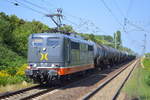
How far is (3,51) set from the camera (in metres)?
24.2

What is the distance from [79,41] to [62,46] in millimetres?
3293

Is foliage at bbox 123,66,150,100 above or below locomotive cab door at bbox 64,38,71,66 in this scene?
below

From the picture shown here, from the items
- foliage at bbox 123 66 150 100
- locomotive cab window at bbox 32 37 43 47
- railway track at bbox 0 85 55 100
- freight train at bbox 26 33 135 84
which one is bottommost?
foliage at bbox 123 66 150 100

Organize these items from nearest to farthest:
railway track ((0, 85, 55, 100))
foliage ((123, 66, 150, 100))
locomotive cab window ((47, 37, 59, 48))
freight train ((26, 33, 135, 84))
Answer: railway track ((0, 85, 55, 100))
foliage ((123, 66, 150, 100))
freight train ((26, 33, 135, 84))
locomotive cab window ((47, 37, 59, 48))

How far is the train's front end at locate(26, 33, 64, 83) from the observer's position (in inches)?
592

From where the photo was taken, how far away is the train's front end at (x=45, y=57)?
15.0 metres

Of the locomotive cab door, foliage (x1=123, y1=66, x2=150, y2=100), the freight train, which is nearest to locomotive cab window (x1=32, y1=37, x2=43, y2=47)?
the freight train

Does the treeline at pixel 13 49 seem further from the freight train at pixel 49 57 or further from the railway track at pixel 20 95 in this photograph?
the railway track at pixel 20 95

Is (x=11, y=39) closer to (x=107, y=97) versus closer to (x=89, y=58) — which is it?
(x=89, y=58)

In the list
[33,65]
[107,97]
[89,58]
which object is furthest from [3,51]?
[107,97]

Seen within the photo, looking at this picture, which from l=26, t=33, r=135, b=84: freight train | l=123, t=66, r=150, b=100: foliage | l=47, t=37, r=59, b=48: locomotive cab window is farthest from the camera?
l=47, t=37, r=59, b=48: locomotive cab window

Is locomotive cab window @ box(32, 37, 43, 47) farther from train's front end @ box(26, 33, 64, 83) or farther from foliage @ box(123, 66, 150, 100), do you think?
foliage @ box(123, 66, 150, 100)

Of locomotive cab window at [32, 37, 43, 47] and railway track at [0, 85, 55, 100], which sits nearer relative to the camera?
railway track at [0, 85, 55, 100]

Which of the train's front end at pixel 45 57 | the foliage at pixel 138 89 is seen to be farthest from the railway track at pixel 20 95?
the foliage at pixel 138 89
